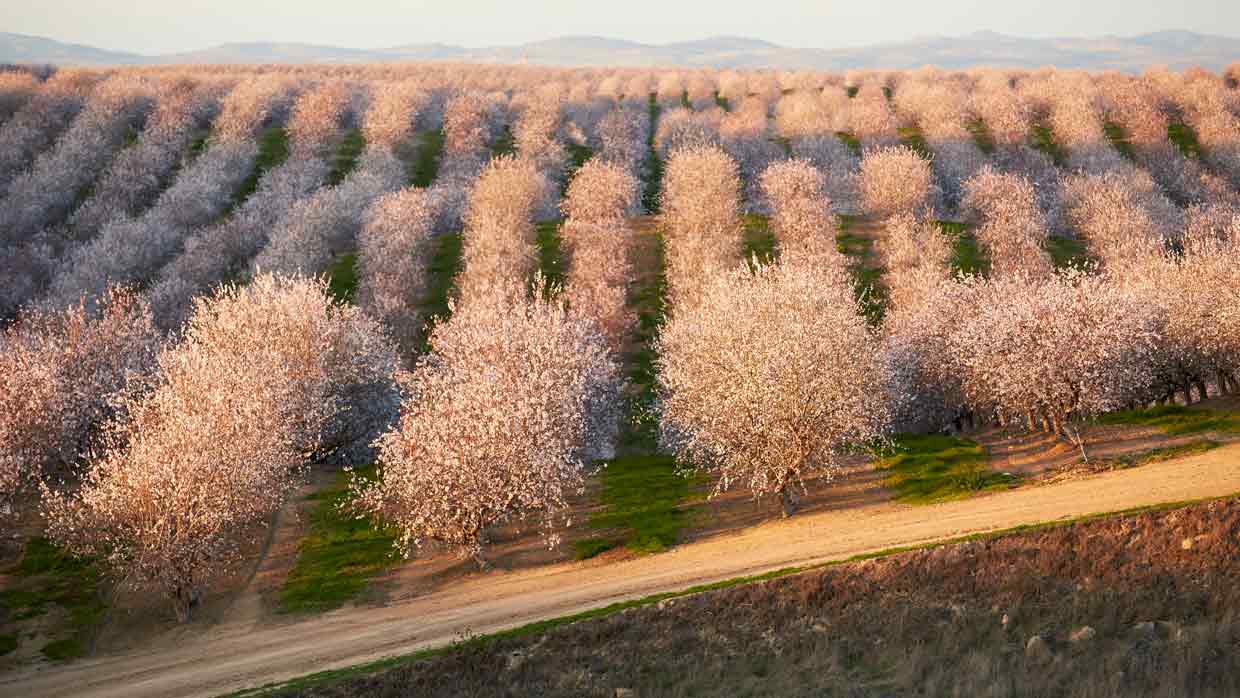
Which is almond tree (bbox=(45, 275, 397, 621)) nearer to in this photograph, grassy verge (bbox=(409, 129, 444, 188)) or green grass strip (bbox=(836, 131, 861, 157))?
grassy verge (bbox=(409, 129, 444, 188))

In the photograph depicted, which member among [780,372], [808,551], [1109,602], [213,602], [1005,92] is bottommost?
[213,602]

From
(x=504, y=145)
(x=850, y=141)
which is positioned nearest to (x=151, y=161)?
(x=504, y=145)

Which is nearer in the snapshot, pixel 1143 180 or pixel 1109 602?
pixel 1109 602

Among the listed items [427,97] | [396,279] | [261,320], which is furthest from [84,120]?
[261,320]

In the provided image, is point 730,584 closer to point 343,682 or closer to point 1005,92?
point 343,682

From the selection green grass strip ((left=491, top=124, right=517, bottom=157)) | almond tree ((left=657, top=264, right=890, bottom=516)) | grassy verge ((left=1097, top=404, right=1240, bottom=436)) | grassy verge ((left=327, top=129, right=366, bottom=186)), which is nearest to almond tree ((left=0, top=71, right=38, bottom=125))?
grassy verge ((left=327, top=129, right=366, bottom=186))

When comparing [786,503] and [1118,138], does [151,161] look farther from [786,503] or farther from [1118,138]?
[1118,138]

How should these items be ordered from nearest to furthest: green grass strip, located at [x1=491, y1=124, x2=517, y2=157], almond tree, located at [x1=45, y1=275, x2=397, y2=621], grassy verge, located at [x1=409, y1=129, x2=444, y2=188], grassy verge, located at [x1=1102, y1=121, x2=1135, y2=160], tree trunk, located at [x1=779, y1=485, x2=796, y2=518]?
almond tree, located at [x1=45, y1=275, x2=397, y2=621], tree trunk, located at [x1=779, y1=485, x2=796, y2=518], grassy verge, located at [x1=1102, y1=121, x2=1135, y2=160], grassy verge, located at [x1=409, y1=129, x2=444, y2=188], green grass strip, located at [x1=491, y1=124, x2=517, y2=157]
